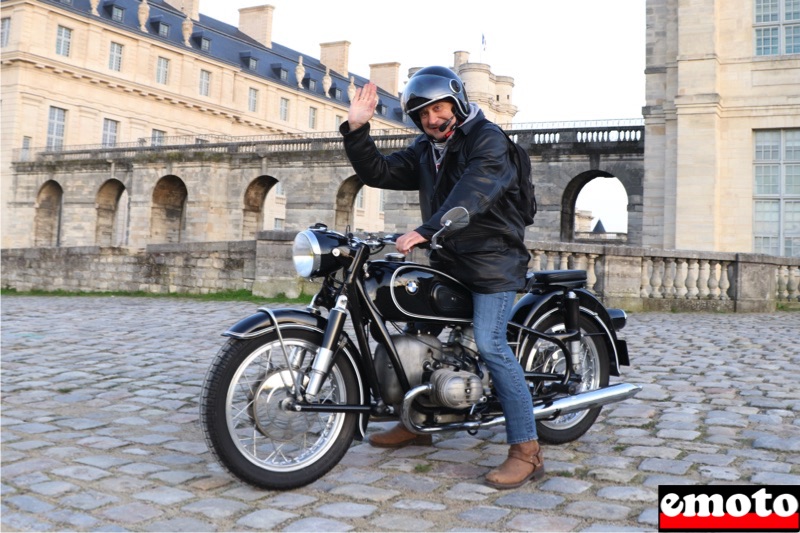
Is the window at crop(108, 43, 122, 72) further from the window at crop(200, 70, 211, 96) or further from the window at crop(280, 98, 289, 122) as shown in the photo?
the window at crop(280, 98, 289, 122)

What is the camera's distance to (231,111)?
50.2 m

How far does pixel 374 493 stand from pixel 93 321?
804 cm

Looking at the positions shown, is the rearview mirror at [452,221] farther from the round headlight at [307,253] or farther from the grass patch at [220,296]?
the grass patch at [220,296]

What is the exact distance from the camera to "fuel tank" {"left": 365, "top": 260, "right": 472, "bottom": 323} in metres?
3.20

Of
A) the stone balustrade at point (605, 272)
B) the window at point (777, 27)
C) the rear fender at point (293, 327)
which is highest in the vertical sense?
the window at point (777, 27)

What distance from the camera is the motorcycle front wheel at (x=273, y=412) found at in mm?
2883

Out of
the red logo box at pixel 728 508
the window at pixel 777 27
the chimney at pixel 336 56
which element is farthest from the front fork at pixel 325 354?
the chimney at pixel 336 56

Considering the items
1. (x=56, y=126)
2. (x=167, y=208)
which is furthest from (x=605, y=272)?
(x=56, y=126)

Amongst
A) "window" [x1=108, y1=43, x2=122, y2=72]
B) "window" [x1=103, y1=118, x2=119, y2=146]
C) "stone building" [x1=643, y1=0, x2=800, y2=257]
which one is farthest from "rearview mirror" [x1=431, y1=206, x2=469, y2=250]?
"window" [x1=108, y1=43, x2=122, y2=72]

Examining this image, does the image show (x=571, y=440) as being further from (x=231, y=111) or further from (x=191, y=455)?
(x=231, y=111)

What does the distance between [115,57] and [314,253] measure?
4633 cm

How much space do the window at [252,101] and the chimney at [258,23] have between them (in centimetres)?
572

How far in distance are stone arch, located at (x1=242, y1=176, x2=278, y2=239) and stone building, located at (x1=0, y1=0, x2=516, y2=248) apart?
5 cm

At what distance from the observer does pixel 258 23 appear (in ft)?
186
